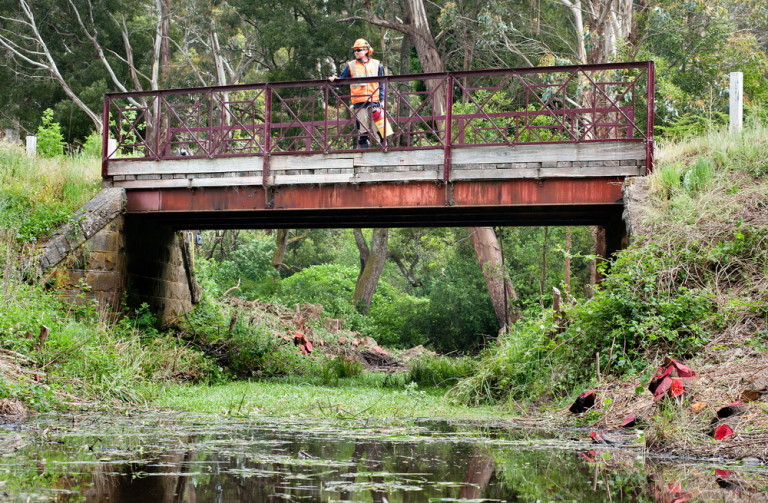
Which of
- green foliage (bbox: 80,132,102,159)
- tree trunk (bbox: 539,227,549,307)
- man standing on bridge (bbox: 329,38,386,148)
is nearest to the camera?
man standing on bridge (bbox: 329,38,386,148)

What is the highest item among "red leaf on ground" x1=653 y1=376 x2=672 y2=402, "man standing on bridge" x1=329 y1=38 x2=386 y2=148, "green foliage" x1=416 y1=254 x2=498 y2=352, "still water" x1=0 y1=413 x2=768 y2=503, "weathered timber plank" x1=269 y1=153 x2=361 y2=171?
"man standing on bridge" x1=329 y1=38 x2=386 y2=148

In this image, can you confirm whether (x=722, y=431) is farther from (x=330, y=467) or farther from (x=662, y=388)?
(x=330, y=467)

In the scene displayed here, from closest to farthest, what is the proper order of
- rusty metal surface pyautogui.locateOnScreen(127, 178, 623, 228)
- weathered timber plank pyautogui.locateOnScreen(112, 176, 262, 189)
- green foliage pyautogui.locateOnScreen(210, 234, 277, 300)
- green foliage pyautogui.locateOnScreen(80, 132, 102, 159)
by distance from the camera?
1. rusty metal surface pyautogui.locateOnScreen(127, 178, 623, 228)
2. weathered timber plank pyautogui.locateOnScreen(112, 176, 262, 189)
3. green foliage pyautogui.locateOnScreen(80, 132, 102, 159)
4. green foliage pyautogui.locateOnScreen(210, 234, 277, 300)

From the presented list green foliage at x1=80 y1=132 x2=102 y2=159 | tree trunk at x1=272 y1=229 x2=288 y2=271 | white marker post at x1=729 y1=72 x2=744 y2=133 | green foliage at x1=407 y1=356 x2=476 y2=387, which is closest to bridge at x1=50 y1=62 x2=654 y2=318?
white marker post at x1=729 y1=72 x2=744 y2=133

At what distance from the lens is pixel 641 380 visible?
979 cm

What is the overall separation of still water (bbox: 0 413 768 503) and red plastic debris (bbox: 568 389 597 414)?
0.99 meters

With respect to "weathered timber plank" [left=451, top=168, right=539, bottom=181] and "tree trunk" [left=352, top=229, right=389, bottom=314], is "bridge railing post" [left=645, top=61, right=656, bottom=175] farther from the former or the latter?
"tree trunk" [left=352, top=229, right=389, bottom=314]

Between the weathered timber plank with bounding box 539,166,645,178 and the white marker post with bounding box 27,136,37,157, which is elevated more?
the white marker post with bounding box 27,136,37,157

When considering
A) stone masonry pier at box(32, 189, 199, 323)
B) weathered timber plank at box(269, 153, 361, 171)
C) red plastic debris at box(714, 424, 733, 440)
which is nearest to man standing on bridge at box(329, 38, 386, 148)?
weathered timber plank at box(269, 153, 361, 171)

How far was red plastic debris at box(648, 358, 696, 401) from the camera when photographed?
27.8ft

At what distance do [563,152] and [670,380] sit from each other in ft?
20.0

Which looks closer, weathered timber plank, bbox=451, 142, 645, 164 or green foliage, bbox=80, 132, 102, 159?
weathered timber plank, bbox=451, 142, 645, 164

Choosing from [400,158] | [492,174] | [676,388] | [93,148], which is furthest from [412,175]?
[93,148]

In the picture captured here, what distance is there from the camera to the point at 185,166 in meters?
15.7
